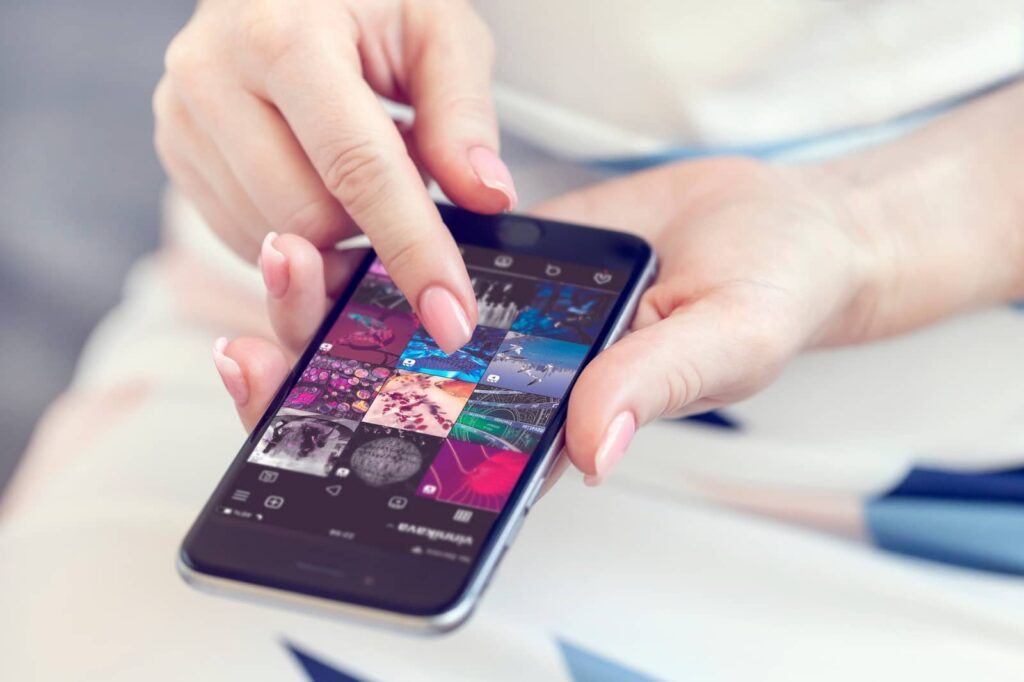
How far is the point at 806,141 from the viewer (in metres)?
0.72

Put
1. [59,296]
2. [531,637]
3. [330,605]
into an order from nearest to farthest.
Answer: [330,605]
[531,637]
[59,296]

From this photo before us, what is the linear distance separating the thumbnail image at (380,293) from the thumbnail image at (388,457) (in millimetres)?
85

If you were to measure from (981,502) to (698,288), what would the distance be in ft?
0.68

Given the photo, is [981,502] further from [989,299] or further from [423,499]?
[423,499]

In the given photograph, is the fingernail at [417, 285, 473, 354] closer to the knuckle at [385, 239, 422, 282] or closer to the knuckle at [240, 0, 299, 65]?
the knuckle at [385, 239, 422, 282]

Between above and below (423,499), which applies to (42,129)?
below

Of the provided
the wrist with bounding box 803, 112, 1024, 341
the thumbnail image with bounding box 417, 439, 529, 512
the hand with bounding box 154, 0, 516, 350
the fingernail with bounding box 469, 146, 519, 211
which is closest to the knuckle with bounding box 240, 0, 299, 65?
the hand with bounding box 154, 0, 516, 350

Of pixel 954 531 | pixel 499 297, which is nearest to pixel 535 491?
pixel 499 297

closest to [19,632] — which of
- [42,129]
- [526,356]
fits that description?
[526,356]

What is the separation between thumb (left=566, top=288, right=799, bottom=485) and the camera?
0.46 metres

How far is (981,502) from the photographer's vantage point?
0.60 meters

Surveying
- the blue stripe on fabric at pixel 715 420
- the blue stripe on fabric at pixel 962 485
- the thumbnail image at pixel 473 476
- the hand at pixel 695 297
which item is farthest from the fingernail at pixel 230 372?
the blue stripe on fabric at pixel 962 485

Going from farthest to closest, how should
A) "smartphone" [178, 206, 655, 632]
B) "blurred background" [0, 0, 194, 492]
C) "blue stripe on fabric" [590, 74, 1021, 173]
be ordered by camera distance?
"blurred background" [0, 0, 194, 492], "blue stripe on fabric" [590, 74, 1021, 173], "smartphone" [178, 206, 655, 632]

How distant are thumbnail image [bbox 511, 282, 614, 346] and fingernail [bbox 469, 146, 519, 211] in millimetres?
54
